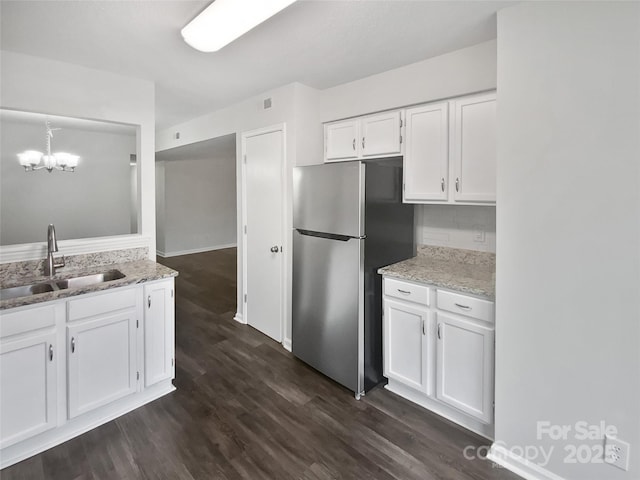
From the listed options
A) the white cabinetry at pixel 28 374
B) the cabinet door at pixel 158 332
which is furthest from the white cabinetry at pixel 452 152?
the white cabinetry at pixel 28 374

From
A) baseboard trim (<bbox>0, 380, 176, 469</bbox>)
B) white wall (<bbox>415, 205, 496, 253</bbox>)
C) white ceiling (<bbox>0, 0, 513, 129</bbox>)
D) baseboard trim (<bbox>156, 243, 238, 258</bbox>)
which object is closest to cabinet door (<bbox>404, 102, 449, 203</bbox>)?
white wall (<bbox>415, 205, 496, 253</bbox>)

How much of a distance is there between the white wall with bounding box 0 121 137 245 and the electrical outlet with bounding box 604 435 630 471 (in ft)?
18.1

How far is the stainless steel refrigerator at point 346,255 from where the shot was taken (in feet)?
7.62

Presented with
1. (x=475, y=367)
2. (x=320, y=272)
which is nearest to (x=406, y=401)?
(x=475, y=367)

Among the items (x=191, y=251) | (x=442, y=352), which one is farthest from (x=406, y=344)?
(x=191, y=251)

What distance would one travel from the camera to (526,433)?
5.61 feet

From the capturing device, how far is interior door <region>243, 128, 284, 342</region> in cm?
318

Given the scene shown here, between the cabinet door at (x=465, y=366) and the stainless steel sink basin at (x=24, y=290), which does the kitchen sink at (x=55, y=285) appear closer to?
the stainless steel sink basin at (x=24, y=290)

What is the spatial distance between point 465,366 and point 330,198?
1.47m

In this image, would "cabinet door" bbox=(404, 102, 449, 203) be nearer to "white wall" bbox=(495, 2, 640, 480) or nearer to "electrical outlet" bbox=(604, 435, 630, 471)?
"white wall" bbox=(495, 2, 640, 480)

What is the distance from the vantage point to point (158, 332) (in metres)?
2.33

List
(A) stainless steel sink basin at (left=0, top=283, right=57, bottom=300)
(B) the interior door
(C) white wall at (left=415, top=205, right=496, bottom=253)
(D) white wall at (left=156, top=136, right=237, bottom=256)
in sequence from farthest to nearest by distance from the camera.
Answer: (D) white wall at (left=156, top=136, right=237, bottom=256) < (B) the interior door < (C) white wall at (left=415, top=205, right=496, bottom=253) < (A) stainless steel sink basin at (left=0, top=283, right=57, bottom=300)

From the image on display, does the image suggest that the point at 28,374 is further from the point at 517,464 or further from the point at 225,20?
the point at 517,464

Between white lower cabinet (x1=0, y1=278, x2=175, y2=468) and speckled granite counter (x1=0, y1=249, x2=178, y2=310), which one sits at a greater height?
speckled granite counter (x1=0, y1=249, x2=178, y2=310)
